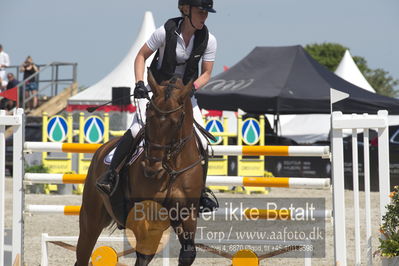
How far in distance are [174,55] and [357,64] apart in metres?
68.0

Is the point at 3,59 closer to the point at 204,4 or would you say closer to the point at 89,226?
the point at 89,226

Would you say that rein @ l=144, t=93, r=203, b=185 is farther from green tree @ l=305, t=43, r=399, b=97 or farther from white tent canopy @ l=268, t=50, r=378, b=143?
green tree @ l=305, t=43, r=399, b=97

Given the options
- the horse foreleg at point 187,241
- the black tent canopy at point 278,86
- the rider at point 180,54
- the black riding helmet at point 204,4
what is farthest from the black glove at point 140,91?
the black tent canopy at point 278,86

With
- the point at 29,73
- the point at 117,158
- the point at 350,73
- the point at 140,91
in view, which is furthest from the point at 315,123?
the point at 140,91

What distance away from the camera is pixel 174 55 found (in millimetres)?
5590

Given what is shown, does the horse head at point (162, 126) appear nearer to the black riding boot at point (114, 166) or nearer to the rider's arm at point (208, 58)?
the black riding boot at point (114, 166)

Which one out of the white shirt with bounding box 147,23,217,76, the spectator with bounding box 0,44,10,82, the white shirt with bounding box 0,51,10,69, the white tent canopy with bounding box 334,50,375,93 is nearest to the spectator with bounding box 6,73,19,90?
the spectator with bounding box 0,44,10,82

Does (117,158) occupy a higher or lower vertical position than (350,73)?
lower

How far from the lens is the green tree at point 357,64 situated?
228ft

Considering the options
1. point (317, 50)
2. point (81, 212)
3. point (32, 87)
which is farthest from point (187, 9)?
point (317, 50)

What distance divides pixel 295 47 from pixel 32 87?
8.31 metres

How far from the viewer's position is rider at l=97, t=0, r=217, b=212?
18.1 ft

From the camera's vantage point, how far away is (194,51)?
565 cm

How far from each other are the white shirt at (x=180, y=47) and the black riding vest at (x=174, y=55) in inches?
1.3
